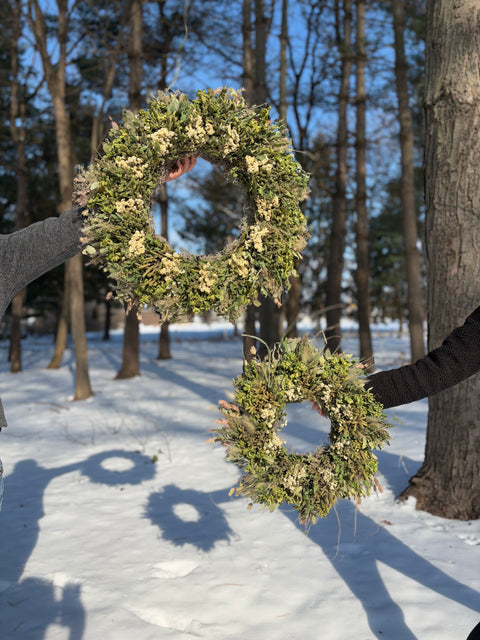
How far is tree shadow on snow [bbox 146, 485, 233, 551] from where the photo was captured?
13.8 ft

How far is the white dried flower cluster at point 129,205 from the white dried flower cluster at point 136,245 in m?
0.10

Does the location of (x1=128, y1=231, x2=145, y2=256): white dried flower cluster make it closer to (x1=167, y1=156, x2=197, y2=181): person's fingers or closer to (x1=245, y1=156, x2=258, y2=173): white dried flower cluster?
(x1=167, y1=156, x2=197, y2=181): person's fingers

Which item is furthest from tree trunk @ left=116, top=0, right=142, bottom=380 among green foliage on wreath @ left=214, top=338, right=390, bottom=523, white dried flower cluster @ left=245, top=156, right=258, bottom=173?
white dried flower cluster @ left=245, top=156, right=258, bottom=173

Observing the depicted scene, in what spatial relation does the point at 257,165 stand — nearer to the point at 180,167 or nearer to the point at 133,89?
the point at 180,167

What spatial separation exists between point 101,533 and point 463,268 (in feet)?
11.5

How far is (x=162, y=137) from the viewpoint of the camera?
232 centimetres

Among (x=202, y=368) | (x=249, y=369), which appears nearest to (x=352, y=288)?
(x=202, y=368)

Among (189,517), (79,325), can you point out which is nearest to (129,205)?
(189,517)

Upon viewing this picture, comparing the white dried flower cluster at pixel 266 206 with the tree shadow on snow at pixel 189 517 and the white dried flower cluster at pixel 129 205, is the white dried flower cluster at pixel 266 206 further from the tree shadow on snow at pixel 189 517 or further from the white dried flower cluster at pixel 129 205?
the tree shadow on snow at pixel 189 517

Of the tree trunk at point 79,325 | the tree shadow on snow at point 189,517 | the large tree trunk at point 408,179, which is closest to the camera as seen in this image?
the tree shadow on snow at point 189,517

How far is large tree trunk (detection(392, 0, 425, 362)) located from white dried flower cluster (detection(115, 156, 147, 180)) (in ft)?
31.1

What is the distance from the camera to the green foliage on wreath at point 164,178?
2273mm

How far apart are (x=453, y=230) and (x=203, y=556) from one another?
10.2ft

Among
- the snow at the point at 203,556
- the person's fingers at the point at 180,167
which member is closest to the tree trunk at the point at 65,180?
the snow at the point at 203,556
